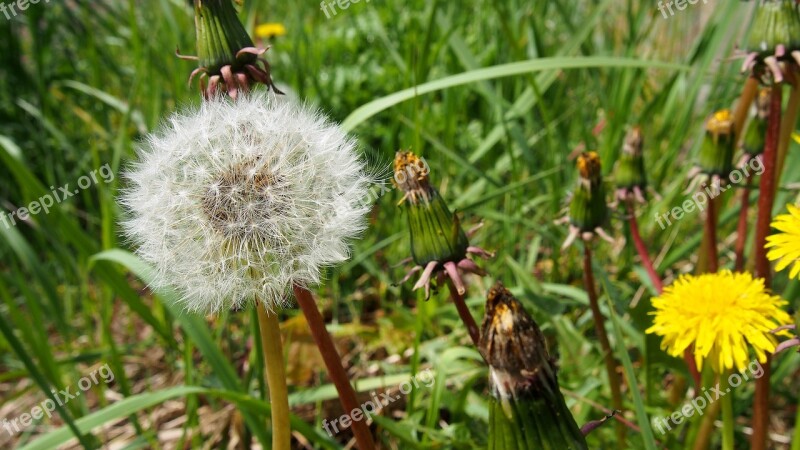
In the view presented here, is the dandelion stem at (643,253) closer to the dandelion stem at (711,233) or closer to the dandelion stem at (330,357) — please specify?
the dandelion stem at (711,233)

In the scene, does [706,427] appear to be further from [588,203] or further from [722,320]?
[588,203]

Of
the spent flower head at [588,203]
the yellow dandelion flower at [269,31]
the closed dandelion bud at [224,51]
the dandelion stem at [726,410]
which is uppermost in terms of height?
the yellow dandelion flower at [269,31]

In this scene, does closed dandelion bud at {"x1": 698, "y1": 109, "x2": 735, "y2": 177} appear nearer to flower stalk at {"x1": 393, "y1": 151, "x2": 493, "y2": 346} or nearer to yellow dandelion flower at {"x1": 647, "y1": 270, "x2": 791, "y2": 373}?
yellow dandelion flower at {"x1": 647, "y1": 270, "x2": 791, "y2": 373}

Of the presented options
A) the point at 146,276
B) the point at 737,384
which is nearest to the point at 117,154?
the point at 146,276
